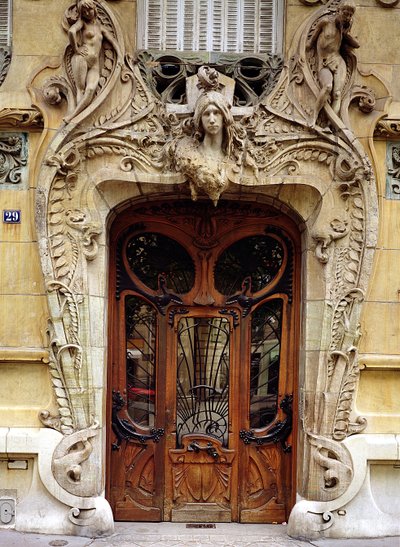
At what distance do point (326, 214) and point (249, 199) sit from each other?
0.80 m

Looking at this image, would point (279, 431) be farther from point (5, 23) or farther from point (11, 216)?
point (5, 23)

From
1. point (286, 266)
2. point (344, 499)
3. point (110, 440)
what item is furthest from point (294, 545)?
point (286, 266)

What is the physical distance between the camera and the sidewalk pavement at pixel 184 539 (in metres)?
6.36

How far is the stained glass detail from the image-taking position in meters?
7.18

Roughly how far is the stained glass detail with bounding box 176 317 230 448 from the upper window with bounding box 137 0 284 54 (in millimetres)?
2760

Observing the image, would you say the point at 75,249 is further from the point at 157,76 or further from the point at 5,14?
the point at 5,14

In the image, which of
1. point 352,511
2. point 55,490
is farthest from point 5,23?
point 352,511

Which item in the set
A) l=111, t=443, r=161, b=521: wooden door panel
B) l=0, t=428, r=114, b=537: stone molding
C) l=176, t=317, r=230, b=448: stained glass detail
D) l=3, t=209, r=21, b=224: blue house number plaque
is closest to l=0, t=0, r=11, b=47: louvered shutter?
l=3, t=209, r=21, b=224: blue house number plaque

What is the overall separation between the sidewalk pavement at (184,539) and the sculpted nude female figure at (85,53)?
3.89 meters

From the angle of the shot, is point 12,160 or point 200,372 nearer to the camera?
point 12,160

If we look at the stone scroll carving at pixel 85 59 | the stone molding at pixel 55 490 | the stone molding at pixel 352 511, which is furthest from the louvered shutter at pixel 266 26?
the stone molding at pixel 55 490

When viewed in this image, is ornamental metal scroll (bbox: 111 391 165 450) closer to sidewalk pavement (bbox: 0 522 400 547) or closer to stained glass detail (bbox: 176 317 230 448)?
stained glass detail (bbox: 176 317 230 448)

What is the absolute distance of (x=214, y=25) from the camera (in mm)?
7016

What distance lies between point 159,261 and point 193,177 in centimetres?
115
